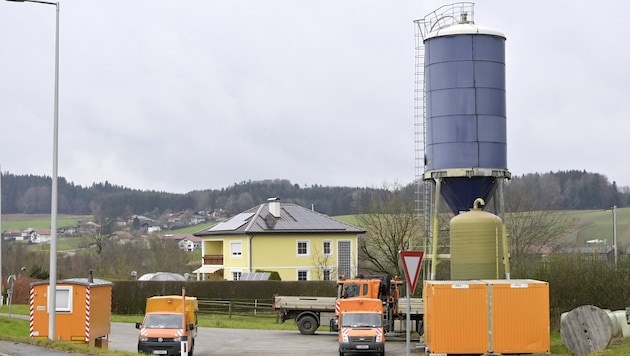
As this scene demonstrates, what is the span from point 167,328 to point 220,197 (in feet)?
490

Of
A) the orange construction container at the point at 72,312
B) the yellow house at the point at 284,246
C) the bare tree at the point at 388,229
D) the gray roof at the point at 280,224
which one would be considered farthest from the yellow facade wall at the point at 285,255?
the orange construction container at the point at 72,312

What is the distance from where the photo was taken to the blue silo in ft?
105

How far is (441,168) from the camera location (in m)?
32.3

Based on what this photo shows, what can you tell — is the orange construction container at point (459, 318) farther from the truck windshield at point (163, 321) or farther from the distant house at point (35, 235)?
the distant house at point (35, 235)

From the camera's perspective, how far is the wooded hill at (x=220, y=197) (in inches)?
4419

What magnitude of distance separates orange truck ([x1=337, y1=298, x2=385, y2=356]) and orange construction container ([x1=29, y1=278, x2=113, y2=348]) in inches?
332

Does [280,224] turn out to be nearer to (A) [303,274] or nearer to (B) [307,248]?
(B) [307,248]

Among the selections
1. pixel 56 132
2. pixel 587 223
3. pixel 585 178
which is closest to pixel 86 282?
pixel 56 132

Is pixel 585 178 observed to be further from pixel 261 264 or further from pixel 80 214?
pixel 80 214

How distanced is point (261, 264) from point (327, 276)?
17.5 ft

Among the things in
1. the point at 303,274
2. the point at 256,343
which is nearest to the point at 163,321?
the point at 256,343

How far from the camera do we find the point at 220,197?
177 metres

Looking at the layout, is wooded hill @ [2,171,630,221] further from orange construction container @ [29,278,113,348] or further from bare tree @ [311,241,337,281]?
orange construction container @ [29,278,113,348]

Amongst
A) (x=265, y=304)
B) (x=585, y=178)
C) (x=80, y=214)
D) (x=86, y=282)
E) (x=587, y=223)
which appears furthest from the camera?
Answer: (x=80, y=214)
